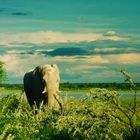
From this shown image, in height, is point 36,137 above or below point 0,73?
above

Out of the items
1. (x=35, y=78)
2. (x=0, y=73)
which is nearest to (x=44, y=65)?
(x=35, y=78)

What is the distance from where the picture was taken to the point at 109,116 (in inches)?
402

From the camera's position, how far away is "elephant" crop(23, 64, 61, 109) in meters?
26.2

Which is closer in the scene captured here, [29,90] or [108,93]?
[108,93]

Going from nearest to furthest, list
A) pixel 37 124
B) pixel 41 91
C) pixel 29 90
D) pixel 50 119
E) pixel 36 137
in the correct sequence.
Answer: pixel 36 137 → pixel 37 124 → pixel 50 119 → pixel 41 91 → pixel 29 90

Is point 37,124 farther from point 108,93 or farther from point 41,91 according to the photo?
point 41,91

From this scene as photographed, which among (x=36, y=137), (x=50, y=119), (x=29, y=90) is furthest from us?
(x=29, y=90)

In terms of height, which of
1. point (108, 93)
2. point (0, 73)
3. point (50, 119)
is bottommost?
point (0, 73)

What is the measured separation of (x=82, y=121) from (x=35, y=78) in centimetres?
1802

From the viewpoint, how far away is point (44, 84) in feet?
89.2

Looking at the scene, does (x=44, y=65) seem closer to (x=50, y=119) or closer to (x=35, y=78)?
(x=35, y=78)

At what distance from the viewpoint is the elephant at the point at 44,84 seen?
26.2m

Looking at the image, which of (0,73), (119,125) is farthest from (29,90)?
(0,73)

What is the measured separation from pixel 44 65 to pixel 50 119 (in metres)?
15.7
